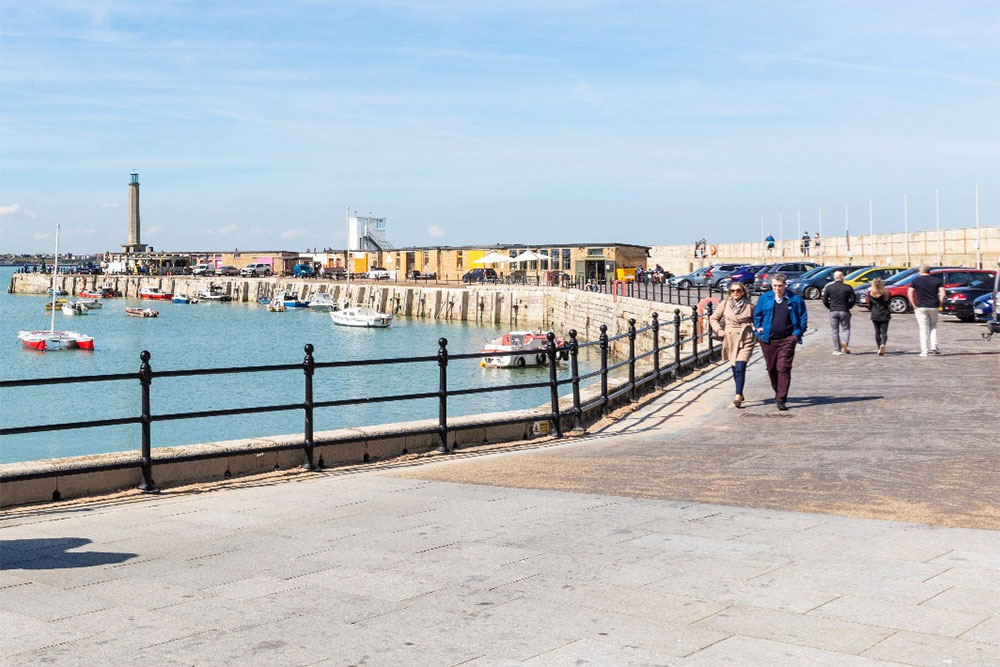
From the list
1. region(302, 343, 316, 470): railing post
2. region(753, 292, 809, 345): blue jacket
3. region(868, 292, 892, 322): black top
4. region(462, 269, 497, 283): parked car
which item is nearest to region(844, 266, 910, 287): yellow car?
region(868, 292, 892, 322): black top

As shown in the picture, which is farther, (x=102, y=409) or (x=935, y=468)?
(x=102, y=409)

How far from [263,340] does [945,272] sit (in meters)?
57.7

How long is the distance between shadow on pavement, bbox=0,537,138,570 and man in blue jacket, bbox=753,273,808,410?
10.1m

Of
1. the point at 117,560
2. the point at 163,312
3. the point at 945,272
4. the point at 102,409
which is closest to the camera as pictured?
the point at 117,560

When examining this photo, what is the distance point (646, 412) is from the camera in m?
16.2

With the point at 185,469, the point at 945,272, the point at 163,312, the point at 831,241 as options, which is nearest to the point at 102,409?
the point at 945,272

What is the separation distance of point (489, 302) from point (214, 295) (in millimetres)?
63494

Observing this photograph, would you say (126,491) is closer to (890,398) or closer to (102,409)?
(890,398)

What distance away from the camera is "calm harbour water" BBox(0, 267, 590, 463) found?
3875 centimetres

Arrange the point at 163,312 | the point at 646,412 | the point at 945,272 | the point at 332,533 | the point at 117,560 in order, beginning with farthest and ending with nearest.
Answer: the point at 163,312
the point at 945,272
the point at 646,412
the point at 332,533
the point at 117,560

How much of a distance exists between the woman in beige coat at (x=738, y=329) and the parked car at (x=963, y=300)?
2001 cm

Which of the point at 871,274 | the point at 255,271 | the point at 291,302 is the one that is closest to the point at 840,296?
the point at 871,274

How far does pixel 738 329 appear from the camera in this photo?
52.7 ft

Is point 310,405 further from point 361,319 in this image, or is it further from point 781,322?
point 361,319
